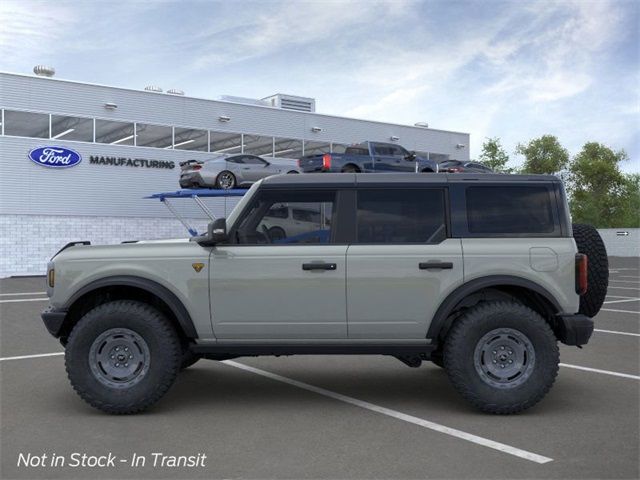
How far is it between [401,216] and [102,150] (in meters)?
25.9

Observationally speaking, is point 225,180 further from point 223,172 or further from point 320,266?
point 320,266

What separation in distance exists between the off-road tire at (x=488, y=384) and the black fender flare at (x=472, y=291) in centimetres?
18

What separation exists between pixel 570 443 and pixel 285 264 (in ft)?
8.44

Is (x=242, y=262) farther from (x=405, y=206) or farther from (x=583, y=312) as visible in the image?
(x=583, y=312)

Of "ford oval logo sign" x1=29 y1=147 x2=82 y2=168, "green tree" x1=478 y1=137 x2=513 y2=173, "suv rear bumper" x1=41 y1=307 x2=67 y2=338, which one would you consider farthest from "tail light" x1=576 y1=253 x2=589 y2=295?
"green tree" x1=478 y1=137 x2=513 y2=173

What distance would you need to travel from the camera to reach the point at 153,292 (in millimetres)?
5734

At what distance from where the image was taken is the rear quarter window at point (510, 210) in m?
5.87

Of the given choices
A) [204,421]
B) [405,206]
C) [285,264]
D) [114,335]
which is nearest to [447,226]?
[405,206]

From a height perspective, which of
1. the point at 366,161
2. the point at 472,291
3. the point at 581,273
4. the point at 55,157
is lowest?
the point at 472,291

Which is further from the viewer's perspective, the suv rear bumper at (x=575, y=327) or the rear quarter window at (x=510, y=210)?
the rear quarter window at (x=510, y=210)

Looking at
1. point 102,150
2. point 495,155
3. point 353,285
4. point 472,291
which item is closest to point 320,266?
point 353,285

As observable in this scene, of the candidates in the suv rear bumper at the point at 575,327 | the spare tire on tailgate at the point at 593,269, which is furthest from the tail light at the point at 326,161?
the suv rear bumper at the point at 575,327

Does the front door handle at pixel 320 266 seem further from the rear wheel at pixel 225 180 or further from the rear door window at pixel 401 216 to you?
the rear wheel at pixel 225 180

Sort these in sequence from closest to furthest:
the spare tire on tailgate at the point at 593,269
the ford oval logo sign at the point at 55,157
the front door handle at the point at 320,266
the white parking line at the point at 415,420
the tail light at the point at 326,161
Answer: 1. the white parking line at the point at 415,420
2. the front door handle at the point at 320,266
3. the spare tire on tailgate at the point at 593,269
4. the tail light at the point at 326,161
5. the ford oval logo sign at the point at 55,157
